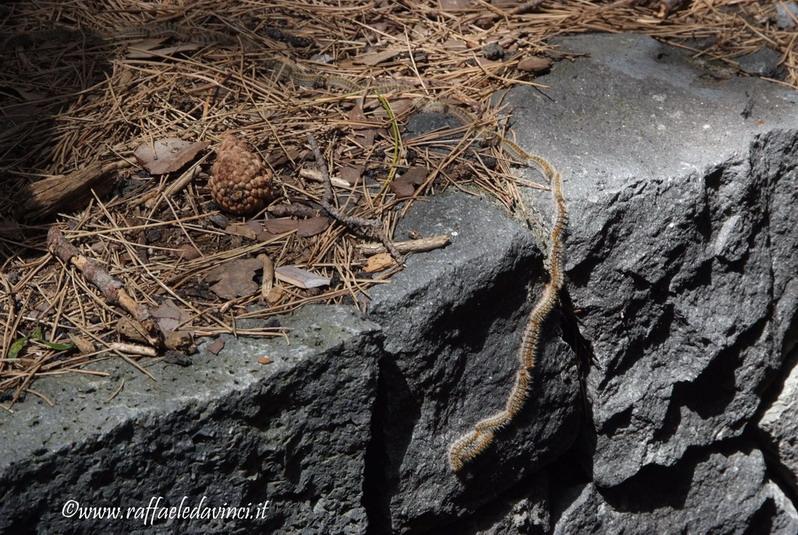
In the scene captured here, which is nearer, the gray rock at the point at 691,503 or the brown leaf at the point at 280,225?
the brown leaf at the point at 280,225

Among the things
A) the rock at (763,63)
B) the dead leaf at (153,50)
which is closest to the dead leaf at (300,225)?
the dead leaf at (153,50)

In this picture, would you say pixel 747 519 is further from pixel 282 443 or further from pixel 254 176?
pixel 254 176

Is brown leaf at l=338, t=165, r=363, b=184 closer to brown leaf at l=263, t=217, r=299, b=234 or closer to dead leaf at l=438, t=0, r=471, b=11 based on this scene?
brown leaf at l=263, t=217, r=299, b=234

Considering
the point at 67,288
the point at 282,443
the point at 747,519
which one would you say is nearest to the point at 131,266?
the point at 67,288

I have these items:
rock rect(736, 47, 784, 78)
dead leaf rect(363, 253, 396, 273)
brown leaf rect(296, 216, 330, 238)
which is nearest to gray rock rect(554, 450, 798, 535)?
dead leaf rect(363, 253, 396, 273)

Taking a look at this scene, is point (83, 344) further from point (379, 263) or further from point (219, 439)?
point (379, 263)

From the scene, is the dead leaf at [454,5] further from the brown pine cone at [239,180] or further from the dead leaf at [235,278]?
the dead leaf at [235,278]
